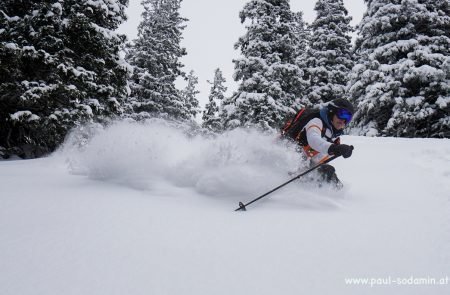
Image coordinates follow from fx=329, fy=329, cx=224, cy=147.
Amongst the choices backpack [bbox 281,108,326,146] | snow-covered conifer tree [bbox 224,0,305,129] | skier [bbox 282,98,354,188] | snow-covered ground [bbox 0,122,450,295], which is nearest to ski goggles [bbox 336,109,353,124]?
skier [bbox 282,98,354,188]

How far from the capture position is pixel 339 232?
2.89m

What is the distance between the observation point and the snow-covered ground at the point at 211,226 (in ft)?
6.48

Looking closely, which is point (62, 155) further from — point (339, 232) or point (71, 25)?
point (339, 232)

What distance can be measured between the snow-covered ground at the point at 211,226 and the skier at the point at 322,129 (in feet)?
0.99

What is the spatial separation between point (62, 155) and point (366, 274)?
24.5ft

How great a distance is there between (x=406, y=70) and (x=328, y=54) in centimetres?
763

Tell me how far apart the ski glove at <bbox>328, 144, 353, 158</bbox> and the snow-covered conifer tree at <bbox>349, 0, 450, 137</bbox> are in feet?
41.6

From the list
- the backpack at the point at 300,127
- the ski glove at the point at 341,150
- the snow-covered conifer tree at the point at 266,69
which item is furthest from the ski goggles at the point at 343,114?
the snow-covered conifer tree at the point at 266,69

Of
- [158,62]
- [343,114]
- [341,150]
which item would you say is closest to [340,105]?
[343,114]

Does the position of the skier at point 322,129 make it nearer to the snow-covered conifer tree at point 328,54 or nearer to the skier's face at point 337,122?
the skier's face at point 337,122

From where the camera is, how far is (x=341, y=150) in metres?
4.24

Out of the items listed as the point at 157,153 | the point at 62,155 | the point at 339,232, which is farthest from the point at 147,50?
the point at 339,232

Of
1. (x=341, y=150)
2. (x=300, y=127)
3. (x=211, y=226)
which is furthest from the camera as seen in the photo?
(x=300, y=127)

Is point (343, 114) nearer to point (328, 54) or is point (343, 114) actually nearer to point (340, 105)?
point (340, 105)
